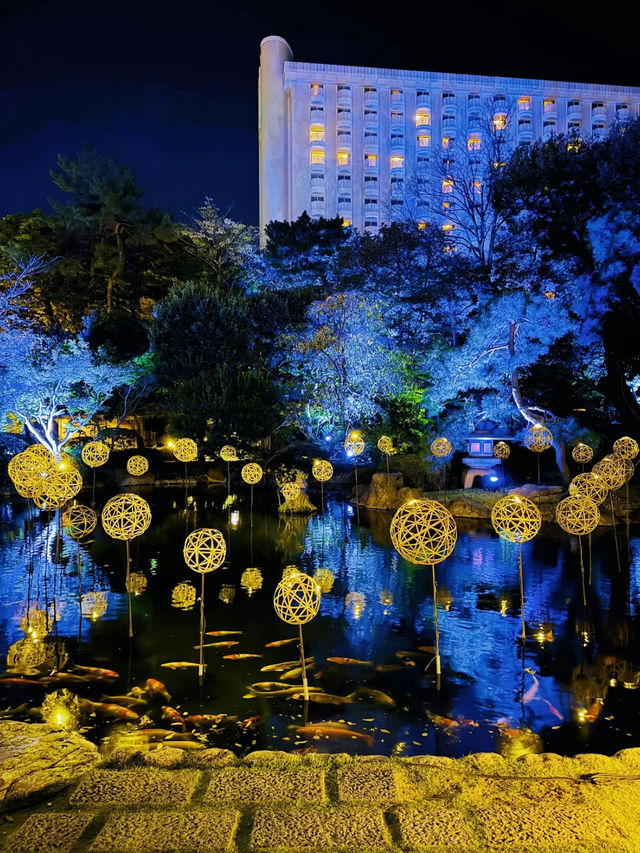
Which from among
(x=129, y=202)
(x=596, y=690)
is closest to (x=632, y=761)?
(x=596, y=690)

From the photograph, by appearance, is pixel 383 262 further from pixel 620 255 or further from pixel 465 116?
pixel 465 116

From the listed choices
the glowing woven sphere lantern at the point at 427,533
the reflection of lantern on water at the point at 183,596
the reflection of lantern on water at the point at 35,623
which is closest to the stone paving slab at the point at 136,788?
the glowing woven sphere lantern at the point at 427,533

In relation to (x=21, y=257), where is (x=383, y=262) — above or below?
below

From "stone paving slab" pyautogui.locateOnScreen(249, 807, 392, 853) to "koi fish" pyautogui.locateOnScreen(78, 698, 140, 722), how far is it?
11.0 feet

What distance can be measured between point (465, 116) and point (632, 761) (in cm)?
7423

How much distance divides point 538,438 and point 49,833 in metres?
18.2

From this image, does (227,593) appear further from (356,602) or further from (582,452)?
(582,452)

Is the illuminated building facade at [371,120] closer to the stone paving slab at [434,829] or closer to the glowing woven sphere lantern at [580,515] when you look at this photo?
the glowing woven sphere lantern at [580,515]

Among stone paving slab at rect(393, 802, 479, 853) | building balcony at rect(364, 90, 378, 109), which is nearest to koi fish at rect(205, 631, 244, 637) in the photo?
stone paving slab at rect(393, 802, 479, 853)

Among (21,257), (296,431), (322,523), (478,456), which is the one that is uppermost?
(21,257)

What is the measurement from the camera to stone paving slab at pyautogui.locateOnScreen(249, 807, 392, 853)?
12.9 ft

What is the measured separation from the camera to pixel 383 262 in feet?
88.0

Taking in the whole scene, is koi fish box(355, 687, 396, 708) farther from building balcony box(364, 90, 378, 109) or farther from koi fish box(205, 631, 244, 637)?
building balcony box(364, 90, 378, 109)

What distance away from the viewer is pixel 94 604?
1127 cm
